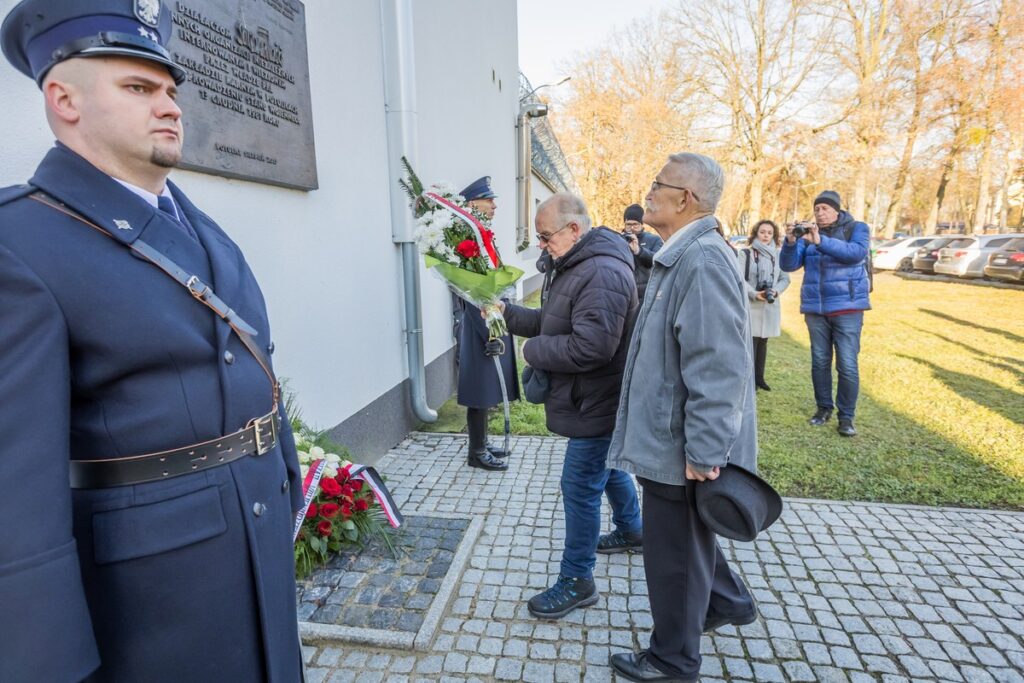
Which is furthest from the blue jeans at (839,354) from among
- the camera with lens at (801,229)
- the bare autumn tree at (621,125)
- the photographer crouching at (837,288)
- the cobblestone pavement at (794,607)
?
the bare autumn tree at (621,125)

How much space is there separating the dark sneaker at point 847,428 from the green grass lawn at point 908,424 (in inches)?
2.3


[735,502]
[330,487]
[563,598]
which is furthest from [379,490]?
[735,502]

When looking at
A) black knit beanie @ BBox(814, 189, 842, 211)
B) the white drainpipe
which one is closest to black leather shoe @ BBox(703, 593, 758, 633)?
the white drainpipe

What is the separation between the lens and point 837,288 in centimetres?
501

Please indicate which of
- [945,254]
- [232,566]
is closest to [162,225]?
[232,566]

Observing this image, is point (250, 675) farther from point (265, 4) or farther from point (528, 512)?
point (265, 4)

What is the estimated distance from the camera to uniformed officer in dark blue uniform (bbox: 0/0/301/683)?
3.62 feet

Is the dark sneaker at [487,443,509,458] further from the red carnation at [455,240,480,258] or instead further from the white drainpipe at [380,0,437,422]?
the red carnation at [455,240,480,258]

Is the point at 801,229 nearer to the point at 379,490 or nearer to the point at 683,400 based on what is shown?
the point at 683,400

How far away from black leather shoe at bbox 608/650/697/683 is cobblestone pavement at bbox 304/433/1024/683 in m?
0.07

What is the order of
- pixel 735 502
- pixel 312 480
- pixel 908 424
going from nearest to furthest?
pixel 735 502, pixel 312 480, pixel 908 424

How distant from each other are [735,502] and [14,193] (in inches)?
85.5

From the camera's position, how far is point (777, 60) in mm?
22797

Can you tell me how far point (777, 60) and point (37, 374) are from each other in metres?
26.9
